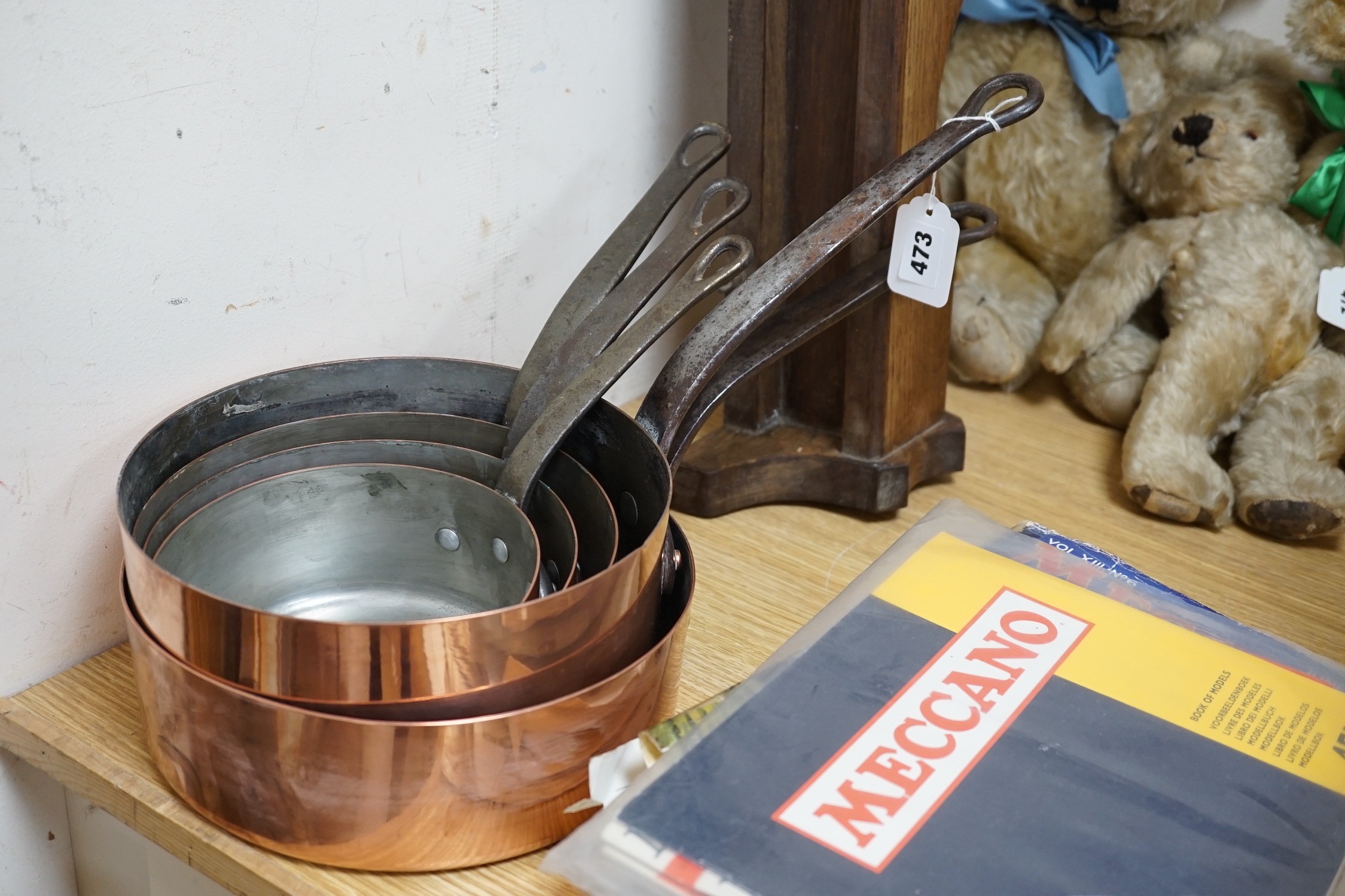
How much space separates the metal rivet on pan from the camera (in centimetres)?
56

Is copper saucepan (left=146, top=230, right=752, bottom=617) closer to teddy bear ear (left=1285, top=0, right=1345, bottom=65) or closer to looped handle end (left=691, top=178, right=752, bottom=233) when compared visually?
looped handle end (left=691, top=178, right=752, bottom=233)

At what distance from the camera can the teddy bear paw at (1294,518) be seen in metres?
0.71

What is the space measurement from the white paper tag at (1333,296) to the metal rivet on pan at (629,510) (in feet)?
1.59

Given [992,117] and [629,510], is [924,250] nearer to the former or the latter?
[992,117]

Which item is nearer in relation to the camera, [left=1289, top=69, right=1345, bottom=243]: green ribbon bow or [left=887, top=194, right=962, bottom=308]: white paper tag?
[left=887, top=194, right=962, bottom=308]: white paper tag

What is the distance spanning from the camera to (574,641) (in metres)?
0.46

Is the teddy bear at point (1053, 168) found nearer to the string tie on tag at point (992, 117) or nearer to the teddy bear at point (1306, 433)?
the teddy bear at point (1306, 433)

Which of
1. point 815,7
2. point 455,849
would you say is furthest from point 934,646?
point 815,7

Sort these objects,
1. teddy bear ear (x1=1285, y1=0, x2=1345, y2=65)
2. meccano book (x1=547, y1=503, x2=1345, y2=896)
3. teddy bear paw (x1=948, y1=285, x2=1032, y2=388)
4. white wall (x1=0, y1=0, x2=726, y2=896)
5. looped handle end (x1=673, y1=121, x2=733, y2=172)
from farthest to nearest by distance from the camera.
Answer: teddy bear paw (x1=948, y1=285, x2=1032, y2=388)
teddy bear ear (x1=1285, y1=0, x2=1345, y2=65)
looped handle end (x1=673, y1=121, x2=733, y2=172)
white wall (x1=0, y1=0, x2=726, y2=896)
meccano book (x1=547, y1=503, x2=1345, y2=896)

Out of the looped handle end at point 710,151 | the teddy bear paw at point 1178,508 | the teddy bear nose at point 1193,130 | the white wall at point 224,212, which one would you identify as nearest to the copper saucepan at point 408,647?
the white wall at point 224,212

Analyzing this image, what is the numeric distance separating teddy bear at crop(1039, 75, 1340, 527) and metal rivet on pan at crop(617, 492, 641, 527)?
0.34m

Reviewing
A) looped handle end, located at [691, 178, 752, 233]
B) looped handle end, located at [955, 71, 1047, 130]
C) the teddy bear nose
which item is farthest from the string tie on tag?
the teddy bear nose

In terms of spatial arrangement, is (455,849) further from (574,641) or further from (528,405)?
(528,405)

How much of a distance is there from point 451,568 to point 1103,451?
46 cm
